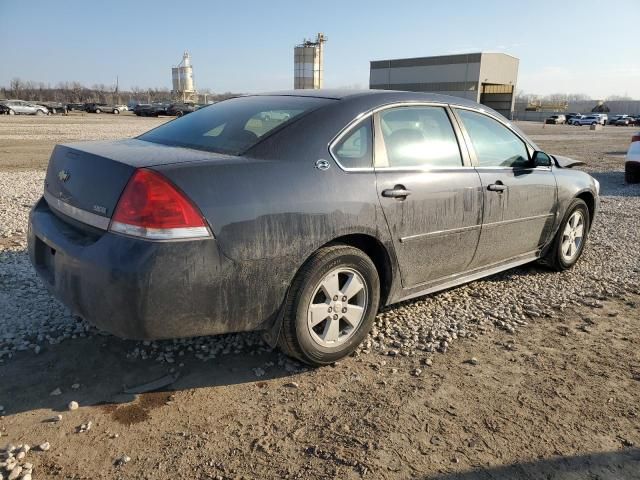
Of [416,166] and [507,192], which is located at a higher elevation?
[416,166]

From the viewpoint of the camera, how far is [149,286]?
2416mm

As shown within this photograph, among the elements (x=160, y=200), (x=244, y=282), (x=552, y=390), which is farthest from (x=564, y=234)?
(x=160, y=200)

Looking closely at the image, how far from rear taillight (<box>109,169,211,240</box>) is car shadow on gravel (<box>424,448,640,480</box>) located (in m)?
1.61

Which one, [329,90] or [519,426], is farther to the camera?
[329,90]

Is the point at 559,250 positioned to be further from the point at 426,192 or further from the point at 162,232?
the point at 162,232

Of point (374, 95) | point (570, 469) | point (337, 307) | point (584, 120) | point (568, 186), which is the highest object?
point (584, 120)

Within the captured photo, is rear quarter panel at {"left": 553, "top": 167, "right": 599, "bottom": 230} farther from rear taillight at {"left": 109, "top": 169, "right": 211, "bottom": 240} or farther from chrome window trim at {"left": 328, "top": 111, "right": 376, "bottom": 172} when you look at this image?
rear taillight at {"left": 109, "top": 169, "right": 211, "bottom": 240}

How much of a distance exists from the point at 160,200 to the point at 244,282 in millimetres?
594

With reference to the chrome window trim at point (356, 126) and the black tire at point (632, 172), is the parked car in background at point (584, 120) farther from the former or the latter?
the chrome window trim at point (356, 126)

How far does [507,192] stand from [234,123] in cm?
226

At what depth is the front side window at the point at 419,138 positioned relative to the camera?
339 centimetres

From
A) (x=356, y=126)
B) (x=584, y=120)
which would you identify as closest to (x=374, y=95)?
(x=356, y=126)

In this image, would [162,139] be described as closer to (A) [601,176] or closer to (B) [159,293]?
(B) [159,293]

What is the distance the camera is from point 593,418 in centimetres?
272
